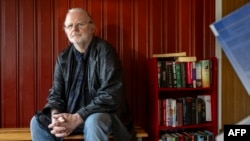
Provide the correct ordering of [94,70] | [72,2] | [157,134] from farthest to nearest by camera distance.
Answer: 1. [72,2]
2. [157,134]
3. [94,70]

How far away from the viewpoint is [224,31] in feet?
7.38

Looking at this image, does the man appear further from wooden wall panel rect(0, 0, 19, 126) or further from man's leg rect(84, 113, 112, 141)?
wooden wall panel rect(0, 0, 19, 126)

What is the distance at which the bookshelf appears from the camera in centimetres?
212

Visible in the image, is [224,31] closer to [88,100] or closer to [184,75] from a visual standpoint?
[184,75]

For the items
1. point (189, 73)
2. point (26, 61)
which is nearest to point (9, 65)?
point (26, 61)

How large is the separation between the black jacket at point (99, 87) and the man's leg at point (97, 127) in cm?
6

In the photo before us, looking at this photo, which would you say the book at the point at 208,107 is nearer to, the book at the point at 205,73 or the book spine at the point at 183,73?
the book at the point at 205,73

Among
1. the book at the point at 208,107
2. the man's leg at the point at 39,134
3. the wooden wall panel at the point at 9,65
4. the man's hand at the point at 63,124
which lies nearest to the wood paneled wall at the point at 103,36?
the wooden wall panel at the point at 9,65

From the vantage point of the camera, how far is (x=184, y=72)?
2186 millimetres

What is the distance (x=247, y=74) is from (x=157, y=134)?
83 centimetres

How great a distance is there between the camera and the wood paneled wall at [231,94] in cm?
231

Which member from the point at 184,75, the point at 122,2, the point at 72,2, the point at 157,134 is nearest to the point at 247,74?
the point at 184,75

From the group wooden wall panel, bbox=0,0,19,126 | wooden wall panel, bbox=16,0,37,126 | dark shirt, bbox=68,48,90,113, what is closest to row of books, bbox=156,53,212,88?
dark shirt, bbox=68,48,90,113

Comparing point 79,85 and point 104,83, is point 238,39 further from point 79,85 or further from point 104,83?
point 79,85
